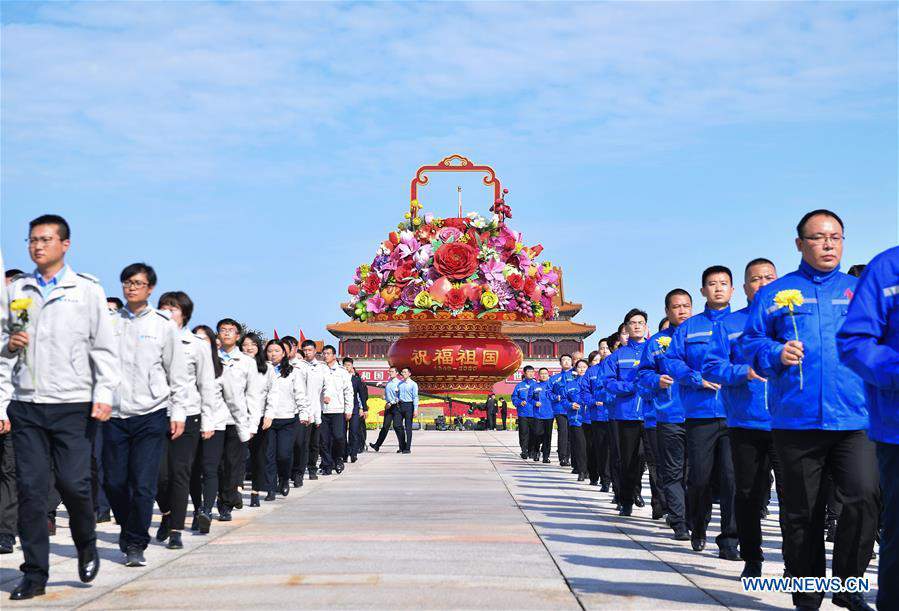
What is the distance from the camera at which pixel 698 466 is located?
9.30m

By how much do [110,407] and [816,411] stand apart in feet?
13.3

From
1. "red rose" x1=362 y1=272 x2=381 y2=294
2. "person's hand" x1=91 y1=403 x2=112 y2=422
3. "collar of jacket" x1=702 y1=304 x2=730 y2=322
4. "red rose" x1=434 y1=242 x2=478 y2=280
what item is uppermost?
"red rose" x1=434 y1=242 x2=478 y2=280

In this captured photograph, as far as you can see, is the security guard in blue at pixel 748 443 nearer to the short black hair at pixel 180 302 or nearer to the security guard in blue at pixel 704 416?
the security guard in blue at pixel 704 416

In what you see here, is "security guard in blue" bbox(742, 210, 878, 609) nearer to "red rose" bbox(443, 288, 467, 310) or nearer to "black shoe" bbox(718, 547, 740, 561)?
Result: "black shoe" bbox(718, 547, 740, 561)

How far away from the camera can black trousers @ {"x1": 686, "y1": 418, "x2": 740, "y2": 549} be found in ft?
30.3

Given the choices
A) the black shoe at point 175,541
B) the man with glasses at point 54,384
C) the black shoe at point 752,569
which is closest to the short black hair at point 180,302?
the black shoe at point 175,541

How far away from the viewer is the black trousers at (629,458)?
12164 millimetres

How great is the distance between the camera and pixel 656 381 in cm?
1023

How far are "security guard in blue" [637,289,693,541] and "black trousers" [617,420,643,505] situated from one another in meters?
1.51

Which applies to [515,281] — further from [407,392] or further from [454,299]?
[407,392]

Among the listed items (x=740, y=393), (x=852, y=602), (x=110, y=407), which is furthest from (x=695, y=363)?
(x=110, y=407)

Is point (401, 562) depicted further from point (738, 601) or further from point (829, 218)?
point (829, 218)

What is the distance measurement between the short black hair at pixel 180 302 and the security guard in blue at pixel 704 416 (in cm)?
406

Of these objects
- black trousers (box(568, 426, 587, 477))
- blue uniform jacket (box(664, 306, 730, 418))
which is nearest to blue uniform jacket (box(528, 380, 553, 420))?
black trousers (box(568, 426, 587, 477))
